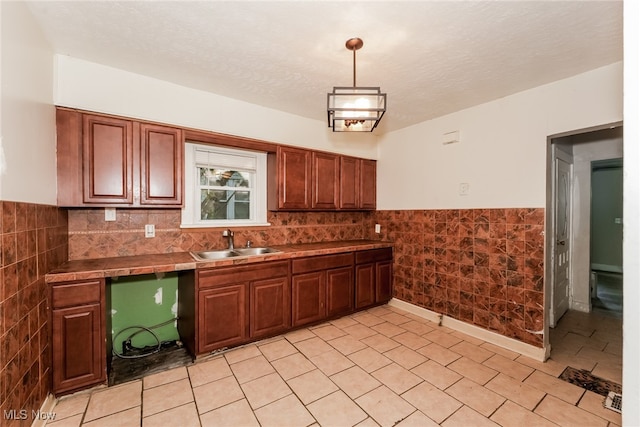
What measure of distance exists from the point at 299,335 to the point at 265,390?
3.02 ft

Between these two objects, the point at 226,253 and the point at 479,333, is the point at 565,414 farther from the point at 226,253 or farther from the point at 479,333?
the point at 226,253

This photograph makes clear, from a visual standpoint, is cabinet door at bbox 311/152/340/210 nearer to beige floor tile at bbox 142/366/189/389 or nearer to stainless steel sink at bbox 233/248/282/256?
stainless steel sink at bbox 233/248/282/256

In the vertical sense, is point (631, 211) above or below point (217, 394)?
above

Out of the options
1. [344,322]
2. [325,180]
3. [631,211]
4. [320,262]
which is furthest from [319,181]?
[631,211]

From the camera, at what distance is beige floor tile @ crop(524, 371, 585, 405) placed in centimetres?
204

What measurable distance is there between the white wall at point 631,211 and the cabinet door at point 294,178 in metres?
2.98

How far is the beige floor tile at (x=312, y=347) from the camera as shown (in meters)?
2.62

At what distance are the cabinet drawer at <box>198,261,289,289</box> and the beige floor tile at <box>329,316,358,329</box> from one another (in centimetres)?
93

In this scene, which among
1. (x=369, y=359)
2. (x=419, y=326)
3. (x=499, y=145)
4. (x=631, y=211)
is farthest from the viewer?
(x=419, y=326)

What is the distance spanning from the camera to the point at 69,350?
1957mm

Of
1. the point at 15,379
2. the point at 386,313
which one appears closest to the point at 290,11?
the point at 15,379

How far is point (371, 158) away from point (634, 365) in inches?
153

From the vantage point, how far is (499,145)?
2887 millimetres

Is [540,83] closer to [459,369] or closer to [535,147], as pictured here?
[535,147]
